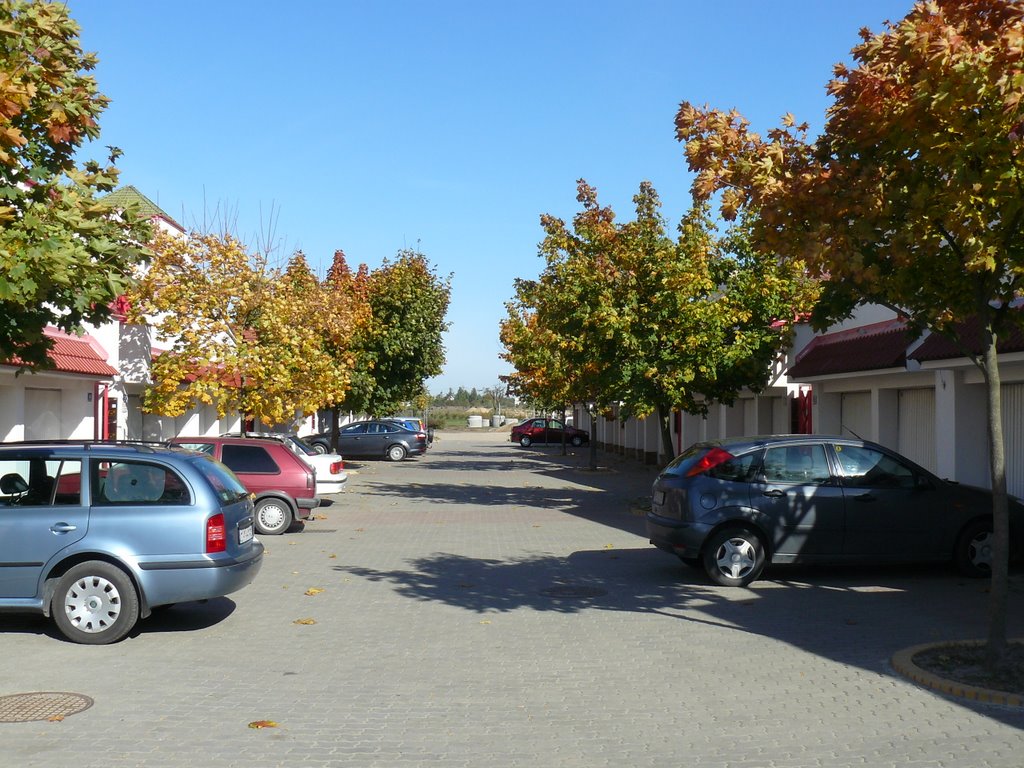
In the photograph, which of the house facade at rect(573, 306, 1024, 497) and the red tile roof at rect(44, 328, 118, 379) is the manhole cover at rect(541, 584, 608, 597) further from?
the red tile roof at rect(44, 328, 118, 379)

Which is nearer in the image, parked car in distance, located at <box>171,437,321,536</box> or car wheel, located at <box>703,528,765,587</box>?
car wheel, located at <box>703,528,765,587</box>

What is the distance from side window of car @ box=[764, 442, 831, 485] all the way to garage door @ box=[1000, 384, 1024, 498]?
3.75 metres

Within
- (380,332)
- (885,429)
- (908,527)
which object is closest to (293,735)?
(908,527)

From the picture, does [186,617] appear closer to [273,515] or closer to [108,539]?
[108,539]

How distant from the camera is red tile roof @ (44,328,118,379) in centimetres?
1860

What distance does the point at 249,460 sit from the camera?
17422 mm

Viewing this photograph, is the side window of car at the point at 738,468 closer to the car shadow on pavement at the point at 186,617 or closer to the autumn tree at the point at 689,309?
the car shadow on pavement at the point at 186,617

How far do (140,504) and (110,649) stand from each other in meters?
1.24

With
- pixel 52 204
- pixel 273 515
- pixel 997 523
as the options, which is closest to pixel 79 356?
pixel 273 515

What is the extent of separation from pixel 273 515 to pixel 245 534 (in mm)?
7928

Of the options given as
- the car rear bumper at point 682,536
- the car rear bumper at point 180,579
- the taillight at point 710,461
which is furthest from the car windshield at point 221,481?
the taillight at point 710,461

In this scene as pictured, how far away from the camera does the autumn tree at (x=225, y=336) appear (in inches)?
863

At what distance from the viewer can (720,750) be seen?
20.1 feet

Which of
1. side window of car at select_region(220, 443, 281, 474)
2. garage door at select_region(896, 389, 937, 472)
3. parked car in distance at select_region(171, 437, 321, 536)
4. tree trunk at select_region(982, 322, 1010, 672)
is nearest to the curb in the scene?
tree trunk at select_region(982, 322, 1010, 672)
